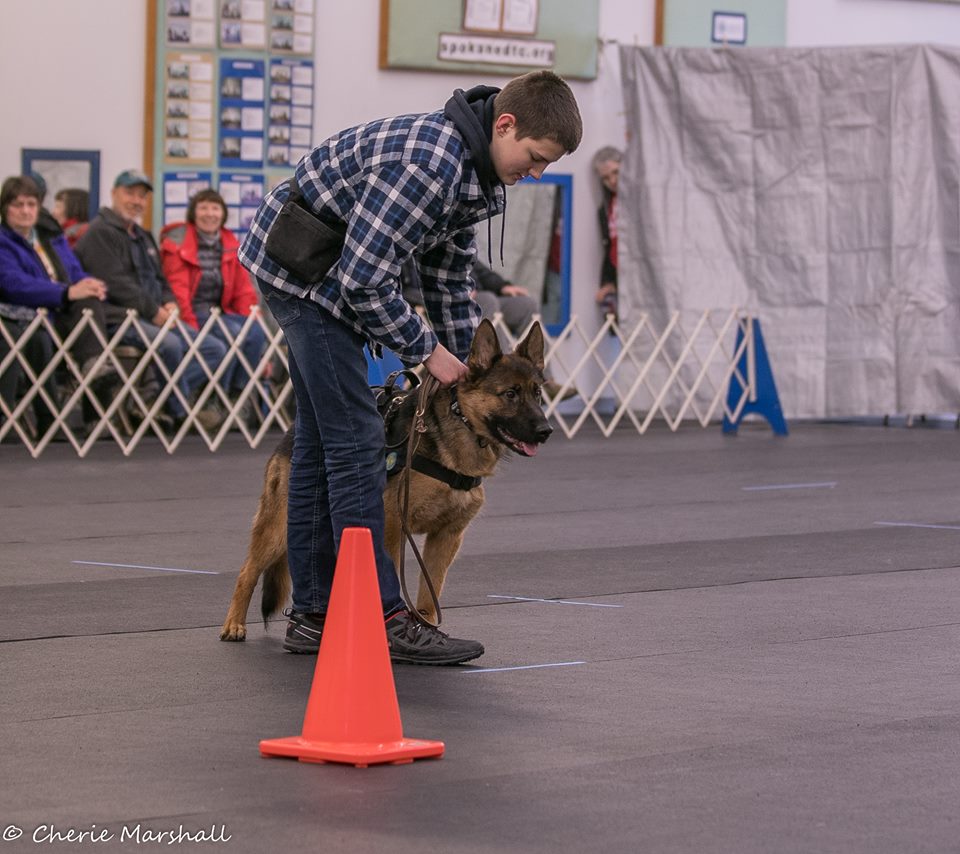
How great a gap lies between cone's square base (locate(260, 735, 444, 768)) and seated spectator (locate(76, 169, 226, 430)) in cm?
805

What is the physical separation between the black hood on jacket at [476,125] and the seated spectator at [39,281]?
6.90 meters

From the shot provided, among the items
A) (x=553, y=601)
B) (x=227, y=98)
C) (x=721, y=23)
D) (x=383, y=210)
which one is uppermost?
(x=721, y=23)

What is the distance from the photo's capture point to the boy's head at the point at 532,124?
4.42 m

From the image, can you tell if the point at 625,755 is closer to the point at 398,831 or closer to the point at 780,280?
the point at 398,831

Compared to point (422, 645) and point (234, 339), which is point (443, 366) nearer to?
point (422, 645)

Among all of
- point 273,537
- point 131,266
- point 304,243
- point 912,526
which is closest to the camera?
point 304,243

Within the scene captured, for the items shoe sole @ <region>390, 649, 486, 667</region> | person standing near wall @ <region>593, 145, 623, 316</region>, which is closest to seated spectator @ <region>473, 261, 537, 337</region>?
person standing near wall @ <region>593, 145, 623, 316</region>

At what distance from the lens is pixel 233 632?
5082mm

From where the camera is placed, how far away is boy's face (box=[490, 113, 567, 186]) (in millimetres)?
4441

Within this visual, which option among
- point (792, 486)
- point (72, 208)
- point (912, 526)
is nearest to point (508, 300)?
point (72, 208)

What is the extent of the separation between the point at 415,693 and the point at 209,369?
7.73 metres

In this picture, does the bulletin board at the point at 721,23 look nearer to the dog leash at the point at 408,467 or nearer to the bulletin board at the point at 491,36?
the bulletin board at the point at 491,36

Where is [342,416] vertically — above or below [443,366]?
below

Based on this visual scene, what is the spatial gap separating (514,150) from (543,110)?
12 cm
